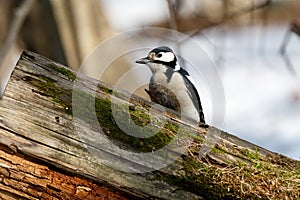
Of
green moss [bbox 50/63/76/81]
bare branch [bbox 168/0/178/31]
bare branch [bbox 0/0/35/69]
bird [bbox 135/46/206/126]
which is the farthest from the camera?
bare branch [bbox 168/0/178/31]

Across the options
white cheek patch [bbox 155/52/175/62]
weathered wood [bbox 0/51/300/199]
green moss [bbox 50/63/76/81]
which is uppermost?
white cheek patch [bbox 155/52/175/62]

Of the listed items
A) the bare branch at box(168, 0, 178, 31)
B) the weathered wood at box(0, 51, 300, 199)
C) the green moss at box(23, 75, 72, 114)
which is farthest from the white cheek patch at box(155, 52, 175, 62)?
the bare branch at box(168, 0, 178, 31)

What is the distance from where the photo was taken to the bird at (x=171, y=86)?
8.28 ft

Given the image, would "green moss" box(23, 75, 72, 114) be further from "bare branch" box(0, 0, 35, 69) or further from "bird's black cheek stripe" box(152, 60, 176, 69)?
"bare branch" box(0, 0, 35, 69)

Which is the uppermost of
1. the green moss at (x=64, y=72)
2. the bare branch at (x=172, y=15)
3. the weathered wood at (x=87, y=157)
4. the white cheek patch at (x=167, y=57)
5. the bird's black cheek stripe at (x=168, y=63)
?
the bare branch at (x=172, y=15)

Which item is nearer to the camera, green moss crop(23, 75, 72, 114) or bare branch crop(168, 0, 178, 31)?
green moss crop(23, 75, 72, 114)

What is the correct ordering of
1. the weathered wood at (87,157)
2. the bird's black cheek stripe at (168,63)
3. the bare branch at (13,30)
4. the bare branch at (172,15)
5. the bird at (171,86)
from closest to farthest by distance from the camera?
the weathered wood at (87,157)
the bird at (171,86)
the bird's black cheek stripe at (168,63)
the bare branch at (13,30)
the bare branch at (172,15)

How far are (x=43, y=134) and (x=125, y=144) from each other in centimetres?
22

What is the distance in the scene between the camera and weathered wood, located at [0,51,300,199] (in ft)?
6.23

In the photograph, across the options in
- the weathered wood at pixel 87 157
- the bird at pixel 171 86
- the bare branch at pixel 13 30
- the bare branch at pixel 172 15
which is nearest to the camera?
the weathered wood at pixel 87 157

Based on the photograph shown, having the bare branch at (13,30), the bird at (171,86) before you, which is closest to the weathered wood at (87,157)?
the bird at (171,86)

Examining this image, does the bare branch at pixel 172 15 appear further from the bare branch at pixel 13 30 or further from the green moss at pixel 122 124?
the green moss at pixel 122 124

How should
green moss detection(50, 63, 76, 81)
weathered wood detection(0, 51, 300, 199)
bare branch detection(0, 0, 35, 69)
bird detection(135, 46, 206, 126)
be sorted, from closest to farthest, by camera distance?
weathered wood detection(0, 51, 300, 199), green moss detection(50, 63, 76, 81), bird detection(135, 46, 206, 126), bare branch detection(0, 0, 35, 69)

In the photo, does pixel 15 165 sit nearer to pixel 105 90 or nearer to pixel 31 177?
pixel 31 177
